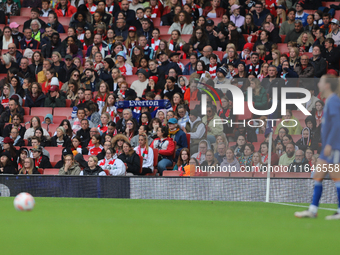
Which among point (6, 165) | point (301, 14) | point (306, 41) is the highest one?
point (301, 14)

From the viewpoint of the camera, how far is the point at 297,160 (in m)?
10.2

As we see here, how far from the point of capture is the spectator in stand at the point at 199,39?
611 inches

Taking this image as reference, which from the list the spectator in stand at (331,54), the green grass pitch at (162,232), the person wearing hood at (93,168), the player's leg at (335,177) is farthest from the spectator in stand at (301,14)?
the player's leg at (335,177)

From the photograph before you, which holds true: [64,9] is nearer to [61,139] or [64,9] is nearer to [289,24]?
[61,139]

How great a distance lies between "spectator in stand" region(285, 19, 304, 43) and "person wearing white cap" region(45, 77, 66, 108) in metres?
6.81

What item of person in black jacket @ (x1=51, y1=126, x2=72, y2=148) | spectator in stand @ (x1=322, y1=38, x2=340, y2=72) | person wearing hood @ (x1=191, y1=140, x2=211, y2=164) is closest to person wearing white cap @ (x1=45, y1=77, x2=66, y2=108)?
person in black jacket @ (x1=51, y1=126, x2=72, y2=148)

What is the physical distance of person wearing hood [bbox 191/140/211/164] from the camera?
10664mm

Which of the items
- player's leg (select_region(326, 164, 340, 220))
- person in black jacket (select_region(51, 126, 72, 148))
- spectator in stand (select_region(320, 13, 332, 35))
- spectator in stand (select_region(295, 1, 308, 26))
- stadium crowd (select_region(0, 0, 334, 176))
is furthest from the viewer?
spectator in stand (select_region(295, 1, 308, 26))

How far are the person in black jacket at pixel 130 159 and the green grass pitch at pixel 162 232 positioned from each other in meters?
3.87

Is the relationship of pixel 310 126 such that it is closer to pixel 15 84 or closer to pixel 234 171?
pixel 234 171

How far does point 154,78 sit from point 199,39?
86.1 inches

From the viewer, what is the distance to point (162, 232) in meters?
5.32

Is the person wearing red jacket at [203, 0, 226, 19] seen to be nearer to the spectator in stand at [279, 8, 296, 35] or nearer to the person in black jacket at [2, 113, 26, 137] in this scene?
the spectator in stand at [279, 8, 296, 35]

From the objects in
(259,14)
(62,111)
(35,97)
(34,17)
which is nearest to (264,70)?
(259,14)
